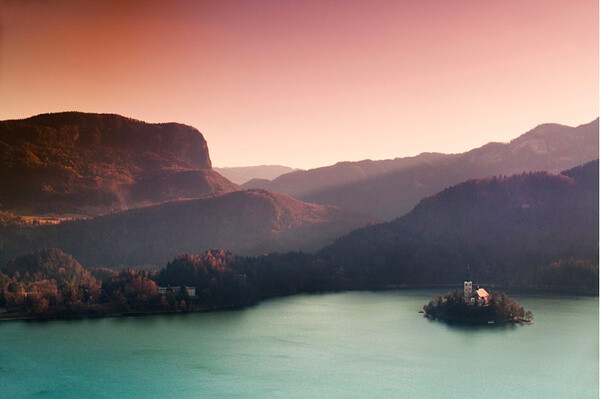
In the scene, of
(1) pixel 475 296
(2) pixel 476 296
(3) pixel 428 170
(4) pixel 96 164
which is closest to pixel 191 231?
(4) pixel 96 164

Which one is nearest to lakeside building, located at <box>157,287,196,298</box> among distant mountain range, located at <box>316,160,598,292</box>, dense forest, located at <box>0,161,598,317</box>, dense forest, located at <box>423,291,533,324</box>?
dense forest, located at <box>0,161,598,317</box>

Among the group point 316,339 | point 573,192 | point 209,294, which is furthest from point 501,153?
point 316,339

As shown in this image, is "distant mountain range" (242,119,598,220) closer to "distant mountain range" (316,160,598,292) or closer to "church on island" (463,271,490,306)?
"distant mountain range" (316,160,598,292)

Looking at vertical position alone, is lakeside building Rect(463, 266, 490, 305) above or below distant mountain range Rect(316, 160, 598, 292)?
below

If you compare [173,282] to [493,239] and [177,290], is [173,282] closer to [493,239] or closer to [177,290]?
[177,290]

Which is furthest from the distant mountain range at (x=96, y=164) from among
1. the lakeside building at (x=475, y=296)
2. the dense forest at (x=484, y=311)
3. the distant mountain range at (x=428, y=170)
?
the dense forest at (x=484, y=311)

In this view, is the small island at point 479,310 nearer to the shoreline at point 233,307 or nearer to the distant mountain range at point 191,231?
the shoreline at point 233,307
